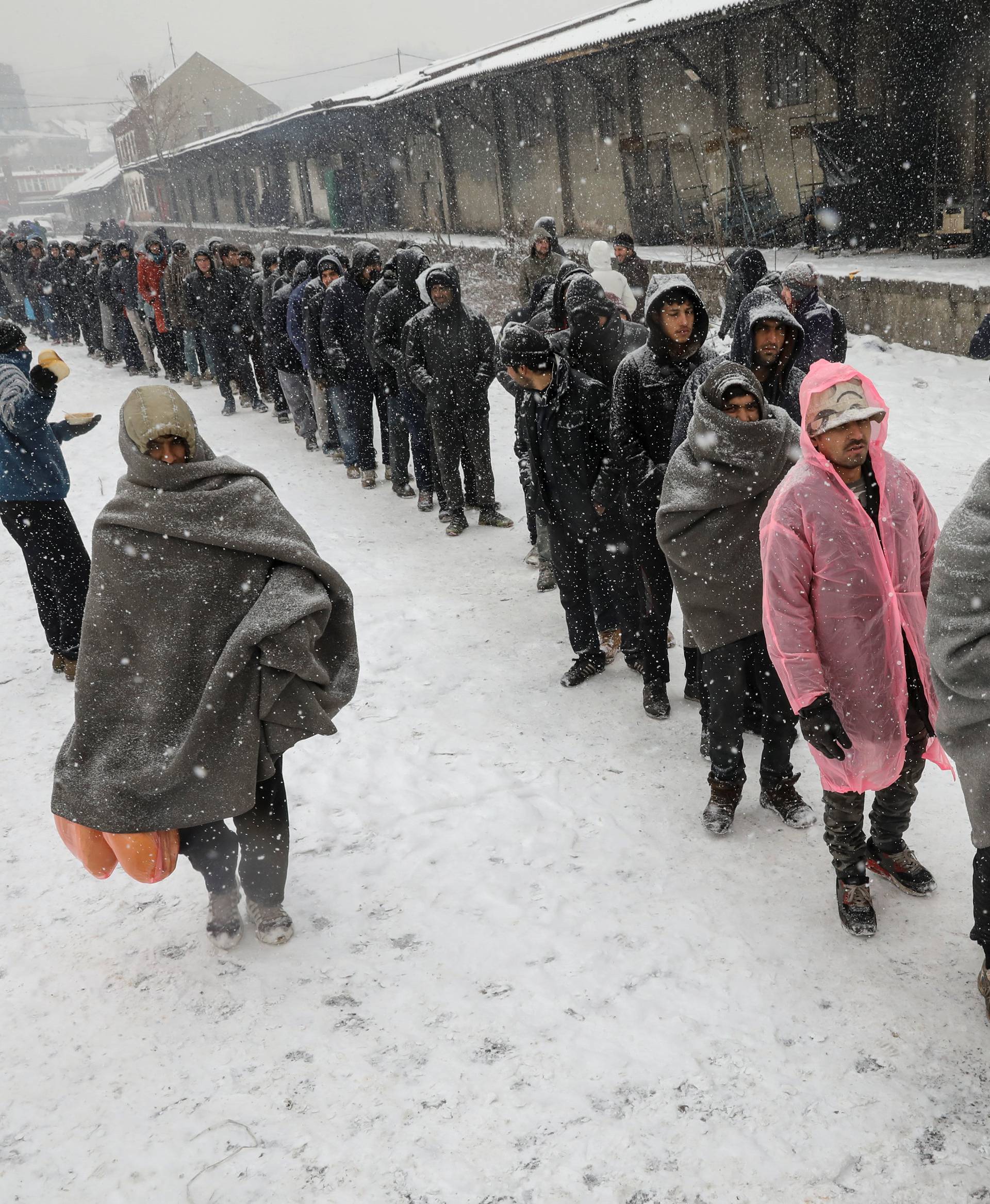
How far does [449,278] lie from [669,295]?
293 cm

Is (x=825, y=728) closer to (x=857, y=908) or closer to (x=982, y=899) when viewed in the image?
(x=982, y=899)

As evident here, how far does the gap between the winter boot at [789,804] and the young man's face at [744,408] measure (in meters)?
1.35

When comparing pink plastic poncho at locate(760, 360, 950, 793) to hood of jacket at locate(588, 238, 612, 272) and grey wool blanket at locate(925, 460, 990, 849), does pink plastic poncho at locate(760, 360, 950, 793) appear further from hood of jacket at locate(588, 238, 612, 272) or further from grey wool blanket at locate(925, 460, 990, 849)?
hood of jacket at locate(588, 238, 612, 272)

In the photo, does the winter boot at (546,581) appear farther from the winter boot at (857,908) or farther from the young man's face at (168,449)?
the young man's face at (168,449)

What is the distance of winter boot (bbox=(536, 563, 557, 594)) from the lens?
19.8 feet

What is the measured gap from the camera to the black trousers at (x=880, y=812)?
2838 millimetres

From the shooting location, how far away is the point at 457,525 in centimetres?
706

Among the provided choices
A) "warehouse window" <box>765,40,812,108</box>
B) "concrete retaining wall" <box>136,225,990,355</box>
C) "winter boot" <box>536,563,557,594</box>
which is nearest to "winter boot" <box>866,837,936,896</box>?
"winter boot" <box>536,563,557,594</box>

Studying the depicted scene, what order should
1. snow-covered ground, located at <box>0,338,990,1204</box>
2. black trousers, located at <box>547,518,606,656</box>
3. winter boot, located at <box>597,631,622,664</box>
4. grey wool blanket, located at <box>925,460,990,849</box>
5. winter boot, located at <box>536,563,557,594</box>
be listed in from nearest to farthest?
1. grey wool blanket, located at <box>925,460,990,849</box>
2. snow-covered ground, located at <box>0,338,990,1204</box>
3. black trousers, located at <box>547,518,606,656</box>
4. winter boot, located at <box>597,631,622,664</box>
5. winter boot, located at <box>536,563,557,594</box>

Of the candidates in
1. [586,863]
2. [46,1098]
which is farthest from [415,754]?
[46,1098]

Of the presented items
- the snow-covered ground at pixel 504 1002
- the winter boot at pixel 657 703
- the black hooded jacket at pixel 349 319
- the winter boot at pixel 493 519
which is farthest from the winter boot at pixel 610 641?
the black hooded jacket at pixel 349 319

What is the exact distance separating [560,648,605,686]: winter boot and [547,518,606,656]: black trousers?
2.3 inches

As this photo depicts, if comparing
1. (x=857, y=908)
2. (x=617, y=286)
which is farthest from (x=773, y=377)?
(x=617, y=286)

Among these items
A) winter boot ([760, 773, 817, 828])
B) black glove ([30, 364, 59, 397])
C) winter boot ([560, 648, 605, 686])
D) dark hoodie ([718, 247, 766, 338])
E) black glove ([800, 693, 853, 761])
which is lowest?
winter boot ([760, 773, 817, 828])
